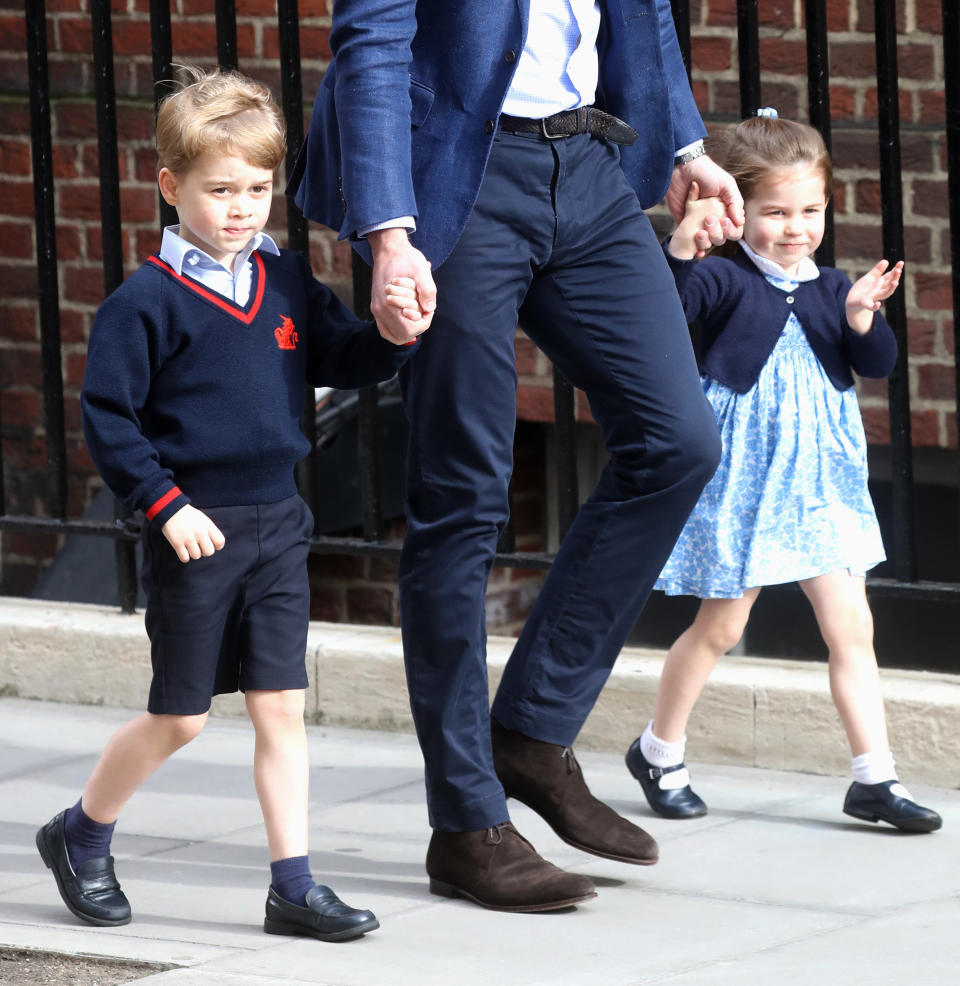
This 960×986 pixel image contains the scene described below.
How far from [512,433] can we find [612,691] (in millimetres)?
1185

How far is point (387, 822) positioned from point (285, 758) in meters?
0.70

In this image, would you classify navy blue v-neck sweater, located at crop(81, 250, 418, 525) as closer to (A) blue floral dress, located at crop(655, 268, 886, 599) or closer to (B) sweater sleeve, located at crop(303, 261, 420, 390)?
(B) sweater sleeve, located at crop(303, 261, 420, 390)

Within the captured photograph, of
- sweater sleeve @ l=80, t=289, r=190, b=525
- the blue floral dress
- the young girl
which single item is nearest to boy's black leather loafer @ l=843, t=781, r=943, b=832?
the young girl

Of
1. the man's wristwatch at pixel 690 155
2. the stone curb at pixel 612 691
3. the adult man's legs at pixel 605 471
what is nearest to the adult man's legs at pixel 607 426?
the adult man's legs at pixel 605 471

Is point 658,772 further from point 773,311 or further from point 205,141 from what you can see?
point 205,141

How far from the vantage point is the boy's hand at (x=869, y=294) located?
3645mm

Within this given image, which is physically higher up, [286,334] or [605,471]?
[286,334]

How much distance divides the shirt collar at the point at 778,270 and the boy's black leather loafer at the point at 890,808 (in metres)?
0.96

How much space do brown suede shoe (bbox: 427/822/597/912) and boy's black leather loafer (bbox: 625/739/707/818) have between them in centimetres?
58

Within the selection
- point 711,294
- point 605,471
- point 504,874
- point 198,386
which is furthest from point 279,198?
point 504,874

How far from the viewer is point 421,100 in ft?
10.3

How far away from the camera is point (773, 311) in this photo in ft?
12.4

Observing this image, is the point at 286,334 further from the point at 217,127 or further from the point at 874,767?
the point at 874,767

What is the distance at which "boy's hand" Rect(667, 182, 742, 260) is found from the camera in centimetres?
345
